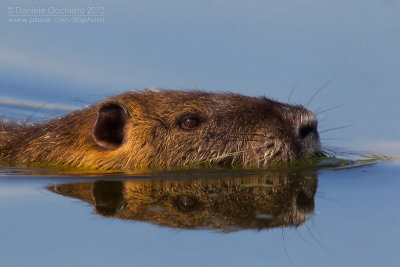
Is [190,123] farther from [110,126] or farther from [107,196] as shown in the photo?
[107,196]

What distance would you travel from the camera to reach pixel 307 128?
19.5 feet

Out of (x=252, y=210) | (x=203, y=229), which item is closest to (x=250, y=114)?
(x=252, y=210)

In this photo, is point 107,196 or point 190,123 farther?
point 190,123

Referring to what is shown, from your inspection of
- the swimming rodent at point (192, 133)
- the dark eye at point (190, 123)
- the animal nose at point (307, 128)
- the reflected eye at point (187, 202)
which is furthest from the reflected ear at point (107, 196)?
the animal nose at point (307, 128)

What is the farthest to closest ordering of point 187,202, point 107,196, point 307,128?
1. point 307,128
2. point 107,196
3. point 187,202

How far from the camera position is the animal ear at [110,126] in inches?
233

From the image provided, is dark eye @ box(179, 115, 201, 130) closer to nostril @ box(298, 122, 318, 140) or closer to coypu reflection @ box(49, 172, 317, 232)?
coypu reflection @ box(49, 172, 317, 232)

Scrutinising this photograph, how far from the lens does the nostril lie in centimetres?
588

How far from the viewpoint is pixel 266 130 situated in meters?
5.92

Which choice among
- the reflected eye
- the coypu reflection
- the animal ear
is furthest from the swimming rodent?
the reflected eye

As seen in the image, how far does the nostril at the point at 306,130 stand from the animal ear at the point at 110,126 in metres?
1.58

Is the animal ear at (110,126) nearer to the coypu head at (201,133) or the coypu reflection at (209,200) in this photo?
the coypu head at (201,133)

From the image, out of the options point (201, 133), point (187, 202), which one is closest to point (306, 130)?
point (201, 133)

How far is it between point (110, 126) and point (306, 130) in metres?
1.78
